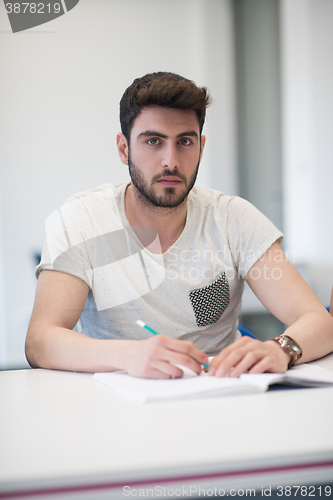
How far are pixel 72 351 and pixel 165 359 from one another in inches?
9.0

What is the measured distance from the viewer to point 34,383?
77cm

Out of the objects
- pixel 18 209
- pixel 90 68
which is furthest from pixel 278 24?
pixel 18 209

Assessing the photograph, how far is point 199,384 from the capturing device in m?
0.67

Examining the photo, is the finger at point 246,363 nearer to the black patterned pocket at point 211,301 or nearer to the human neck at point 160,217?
the black patterned pocket at point 211,301

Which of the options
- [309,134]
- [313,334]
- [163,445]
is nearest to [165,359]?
[163,445]

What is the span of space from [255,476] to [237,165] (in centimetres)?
218

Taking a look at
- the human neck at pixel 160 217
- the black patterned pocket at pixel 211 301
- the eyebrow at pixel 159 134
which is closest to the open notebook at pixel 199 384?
the black patterned pocket at pixel 211 301

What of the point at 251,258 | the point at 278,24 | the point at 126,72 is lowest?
the point at 251,258

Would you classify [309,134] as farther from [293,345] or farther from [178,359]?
[178,359]

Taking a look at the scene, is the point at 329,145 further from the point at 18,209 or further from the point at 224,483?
the point at 224,483

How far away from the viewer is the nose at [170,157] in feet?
3.76

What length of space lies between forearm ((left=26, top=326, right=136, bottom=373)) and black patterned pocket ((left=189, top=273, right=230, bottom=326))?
1.24 feet

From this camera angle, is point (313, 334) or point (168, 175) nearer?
point (313, 334)

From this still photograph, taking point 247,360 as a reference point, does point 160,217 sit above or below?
A: above
